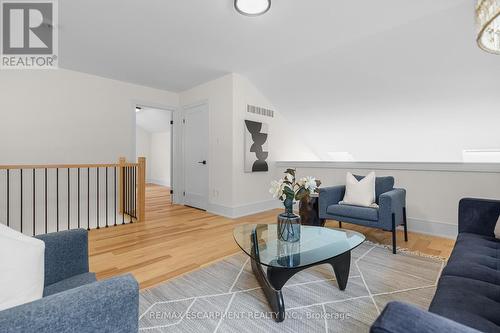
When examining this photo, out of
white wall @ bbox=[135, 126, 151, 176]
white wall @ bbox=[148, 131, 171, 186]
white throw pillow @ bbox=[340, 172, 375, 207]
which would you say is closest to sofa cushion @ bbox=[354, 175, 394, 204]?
white throw pillow @ bbox=[340, 172, 375, 207]

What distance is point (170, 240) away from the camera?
3020 mm

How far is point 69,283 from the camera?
44.9 inches

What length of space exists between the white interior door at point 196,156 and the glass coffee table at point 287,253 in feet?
8.43

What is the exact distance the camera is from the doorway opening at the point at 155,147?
8.55m

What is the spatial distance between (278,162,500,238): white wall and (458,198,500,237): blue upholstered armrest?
4.86 ft

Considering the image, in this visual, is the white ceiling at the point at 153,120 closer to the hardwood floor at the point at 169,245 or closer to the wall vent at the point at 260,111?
the wall vent at the point at 260,111

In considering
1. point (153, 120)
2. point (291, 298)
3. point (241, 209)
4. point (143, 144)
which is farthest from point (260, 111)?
point (143, 144)

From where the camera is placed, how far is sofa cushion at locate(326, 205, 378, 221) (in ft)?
8.75

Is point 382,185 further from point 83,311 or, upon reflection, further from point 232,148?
point 83,311

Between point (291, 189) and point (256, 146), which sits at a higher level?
point (256, 146)

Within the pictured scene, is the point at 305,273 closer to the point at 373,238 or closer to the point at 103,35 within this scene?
the point at 373,238

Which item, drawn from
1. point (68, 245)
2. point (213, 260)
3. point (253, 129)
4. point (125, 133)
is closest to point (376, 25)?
point (253, 129)

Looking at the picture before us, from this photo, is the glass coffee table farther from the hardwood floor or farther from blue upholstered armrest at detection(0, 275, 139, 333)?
blue upholstered armrest at detection(0, 275, 139, 333)

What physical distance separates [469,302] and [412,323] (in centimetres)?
63
